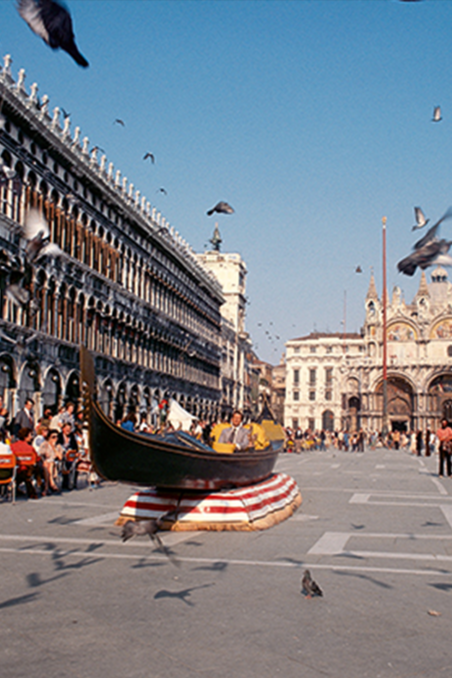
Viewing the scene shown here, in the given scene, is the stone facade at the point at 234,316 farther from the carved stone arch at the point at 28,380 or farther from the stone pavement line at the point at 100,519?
the stone pavement line at the point at 100,519

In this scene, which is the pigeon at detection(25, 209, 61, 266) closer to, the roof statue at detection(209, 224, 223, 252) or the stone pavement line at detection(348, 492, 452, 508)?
the stone pavement line at detection(348, 492, 452, 508)

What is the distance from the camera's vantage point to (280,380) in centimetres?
15438

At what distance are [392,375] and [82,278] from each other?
7380cm

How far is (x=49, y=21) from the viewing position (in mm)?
7660

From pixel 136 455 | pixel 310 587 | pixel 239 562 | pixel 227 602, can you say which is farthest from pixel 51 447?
pixel 310 587

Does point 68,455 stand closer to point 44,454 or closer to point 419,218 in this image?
point 44,454

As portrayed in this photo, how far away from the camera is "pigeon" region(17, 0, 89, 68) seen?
7.58m

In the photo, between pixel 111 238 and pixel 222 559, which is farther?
pixel 111 238

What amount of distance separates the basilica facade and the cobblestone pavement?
9226 centimetres

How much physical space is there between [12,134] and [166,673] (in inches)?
1040

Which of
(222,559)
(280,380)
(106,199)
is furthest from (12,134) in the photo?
(280,380)

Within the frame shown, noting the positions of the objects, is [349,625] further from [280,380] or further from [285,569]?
[280,380]

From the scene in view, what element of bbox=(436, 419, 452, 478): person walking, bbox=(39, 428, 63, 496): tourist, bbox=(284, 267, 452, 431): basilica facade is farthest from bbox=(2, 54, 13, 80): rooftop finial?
bbox=(284, 267, 452, 431): basilica facade

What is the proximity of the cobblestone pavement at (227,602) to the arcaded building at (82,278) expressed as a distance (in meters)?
11.0
